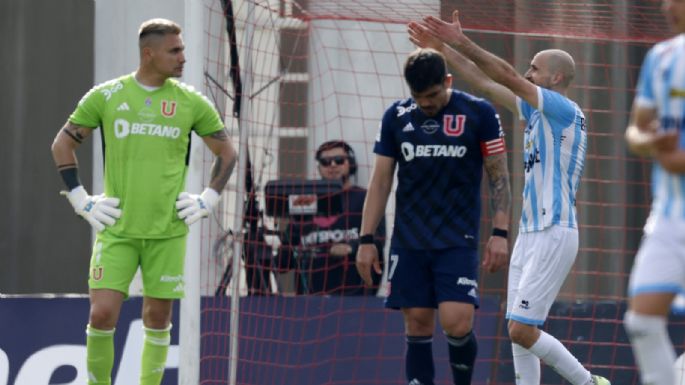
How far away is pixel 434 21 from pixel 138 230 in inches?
75.9

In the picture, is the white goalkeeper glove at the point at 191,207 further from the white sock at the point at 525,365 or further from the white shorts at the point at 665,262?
the white shorts at the point at 665,262

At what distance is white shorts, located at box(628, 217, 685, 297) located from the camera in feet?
16.9

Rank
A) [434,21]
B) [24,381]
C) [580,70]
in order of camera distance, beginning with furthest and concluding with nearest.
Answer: [580,70] < [24,381] < [434,21]

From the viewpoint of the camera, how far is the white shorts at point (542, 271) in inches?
305

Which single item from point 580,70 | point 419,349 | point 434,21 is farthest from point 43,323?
point 580,70

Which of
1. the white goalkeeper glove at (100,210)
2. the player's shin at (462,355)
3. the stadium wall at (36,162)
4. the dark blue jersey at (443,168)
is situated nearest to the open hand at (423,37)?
the dark blue jersey at (443,168)

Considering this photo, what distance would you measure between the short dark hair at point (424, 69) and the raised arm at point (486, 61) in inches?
5.0

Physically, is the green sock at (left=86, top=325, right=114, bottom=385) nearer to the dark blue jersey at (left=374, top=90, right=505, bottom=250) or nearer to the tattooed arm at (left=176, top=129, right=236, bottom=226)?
the tattooed arm at (left=176, top=129, right=236, bottom=226)

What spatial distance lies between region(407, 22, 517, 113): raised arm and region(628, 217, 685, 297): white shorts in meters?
2.60

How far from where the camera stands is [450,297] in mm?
7555

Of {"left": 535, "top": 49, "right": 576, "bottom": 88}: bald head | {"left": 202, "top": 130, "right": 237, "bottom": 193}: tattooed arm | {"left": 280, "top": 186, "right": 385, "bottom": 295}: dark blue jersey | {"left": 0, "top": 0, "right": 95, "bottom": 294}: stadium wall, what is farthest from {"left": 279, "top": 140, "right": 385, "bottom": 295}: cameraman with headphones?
{"left": 535, "top": 49, "right": 576, "bottom": 88}: bald head

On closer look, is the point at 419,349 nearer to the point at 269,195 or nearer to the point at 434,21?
the point at 434,21

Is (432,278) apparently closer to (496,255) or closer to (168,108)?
(496,255)

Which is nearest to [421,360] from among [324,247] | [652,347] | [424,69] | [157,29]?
[424,69]
